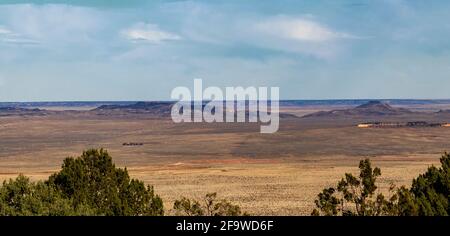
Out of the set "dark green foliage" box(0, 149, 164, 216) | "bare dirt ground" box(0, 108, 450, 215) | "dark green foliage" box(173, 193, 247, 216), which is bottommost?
"dark green foliage" box(173, 193, 247, 216)

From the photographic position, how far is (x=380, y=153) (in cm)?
8081

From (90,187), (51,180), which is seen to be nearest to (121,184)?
(90,187)

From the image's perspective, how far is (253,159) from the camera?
247 feet

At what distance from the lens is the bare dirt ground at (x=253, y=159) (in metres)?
46.2

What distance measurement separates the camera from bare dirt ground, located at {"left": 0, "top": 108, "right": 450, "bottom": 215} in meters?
46.2

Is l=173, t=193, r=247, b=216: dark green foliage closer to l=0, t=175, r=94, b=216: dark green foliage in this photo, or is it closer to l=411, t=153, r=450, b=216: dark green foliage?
l=0, t=175, r=94, b=216: dark green foliage

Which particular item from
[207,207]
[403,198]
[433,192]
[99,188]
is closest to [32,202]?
[99,188]

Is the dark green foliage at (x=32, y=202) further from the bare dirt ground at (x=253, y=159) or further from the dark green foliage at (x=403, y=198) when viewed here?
the bare dirt ground at (x=253, y=159)

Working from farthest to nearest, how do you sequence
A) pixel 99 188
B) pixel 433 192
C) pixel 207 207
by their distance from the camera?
1. pixel 207 207
2. pixel 99 188
3. pixel 433 192

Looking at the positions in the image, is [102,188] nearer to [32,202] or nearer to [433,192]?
[32,202]

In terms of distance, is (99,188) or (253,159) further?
(253,159)

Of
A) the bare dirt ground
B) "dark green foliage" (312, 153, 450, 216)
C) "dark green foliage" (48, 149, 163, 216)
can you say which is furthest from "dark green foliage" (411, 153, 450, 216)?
the bare dirt ground
